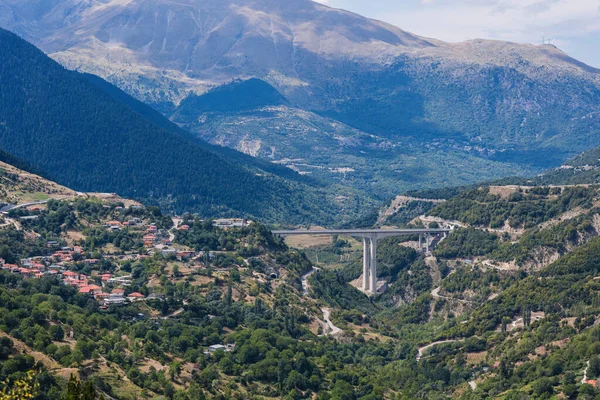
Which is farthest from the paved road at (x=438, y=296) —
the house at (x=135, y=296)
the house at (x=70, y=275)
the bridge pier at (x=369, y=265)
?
the house at (x=70, y=275)

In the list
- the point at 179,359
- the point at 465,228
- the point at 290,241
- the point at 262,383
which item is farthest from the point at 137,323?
the point at 290,241

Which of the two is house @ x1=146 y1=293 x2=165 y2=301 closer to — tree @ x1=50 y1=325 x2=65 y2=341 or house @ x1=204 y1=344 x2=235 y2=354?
house @ x1=204 y1=344 x2=235 y2=354

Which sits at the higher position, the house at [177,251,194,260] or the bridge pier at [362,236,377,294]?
the house at [177,251,194,260]

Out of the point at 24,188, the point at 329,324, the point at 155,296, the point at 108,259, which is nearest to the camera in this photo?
the point at 155,296

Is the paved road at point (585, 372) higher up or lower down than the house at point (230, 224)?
lower down

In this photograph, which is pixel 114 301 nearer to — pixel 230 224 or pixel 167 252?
pixel 167 252

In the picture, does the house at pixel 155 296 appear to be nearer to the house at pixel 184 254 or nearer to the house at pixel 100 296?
the house at pixel 100 296

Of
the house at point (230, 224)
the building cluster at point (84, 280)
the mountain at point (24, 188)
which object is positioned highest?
the mountain at point (24, 188)

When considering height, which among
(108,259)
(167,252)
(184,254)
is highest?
(167,252)

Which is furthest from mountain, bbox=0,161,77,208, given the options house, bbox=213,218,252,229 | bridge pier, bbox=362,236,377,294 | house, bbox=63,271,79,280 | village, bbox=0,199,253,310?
bridge pier, bbox=362,236,377,294

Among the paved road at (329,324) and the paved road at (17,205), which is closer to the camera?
the paved road at (329,324)

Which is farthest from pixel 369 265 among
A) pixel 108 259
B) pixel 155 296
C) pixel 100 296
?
pixel 100 296
